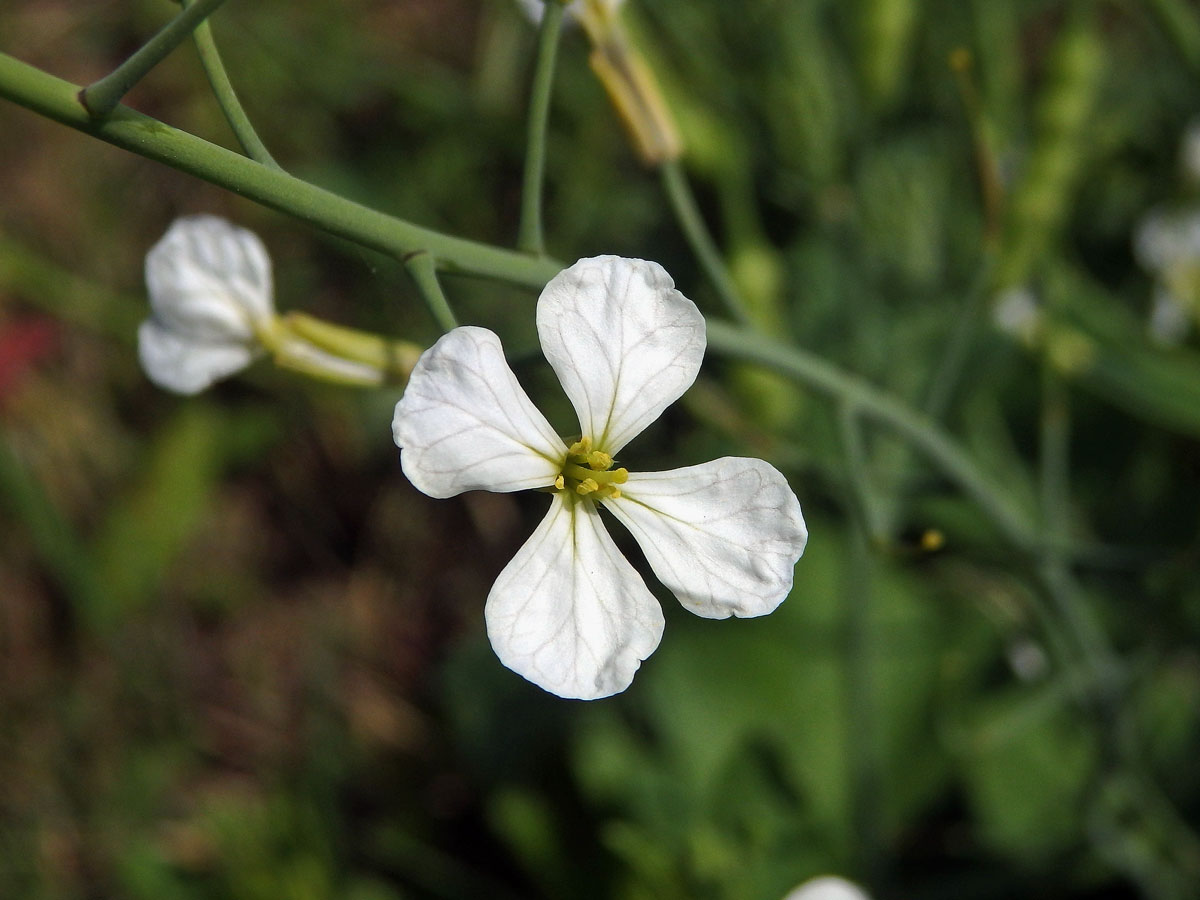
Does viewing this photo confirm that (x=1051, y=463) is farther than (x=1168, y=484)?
No

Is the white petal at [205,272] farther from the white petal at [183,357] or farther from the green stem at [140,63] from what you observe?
the green stem at [140,63]

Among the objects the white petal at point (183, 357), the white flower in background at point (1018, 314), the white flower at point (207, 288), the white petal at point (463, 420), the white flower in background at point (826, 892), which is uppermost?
the white flower in background at point (1018, 314)

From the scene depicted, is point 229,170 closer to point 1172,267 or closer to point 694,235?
point 694,235

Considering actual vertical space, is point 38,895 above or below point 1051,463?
below

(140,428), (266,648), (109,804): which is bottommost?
(109,804)

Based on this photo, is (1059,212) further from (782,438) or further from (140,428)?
(140,428)

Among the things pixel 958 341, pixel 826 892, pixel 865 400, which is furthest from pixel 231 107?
pixel 826 892

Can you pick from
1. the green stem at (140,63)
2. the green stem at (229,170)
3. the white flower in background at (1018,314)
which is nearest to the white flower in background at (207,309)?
the green stem at (229,170)

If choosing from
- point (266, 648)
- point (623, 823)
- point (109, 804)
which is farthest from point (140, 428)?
point (623, 823)
